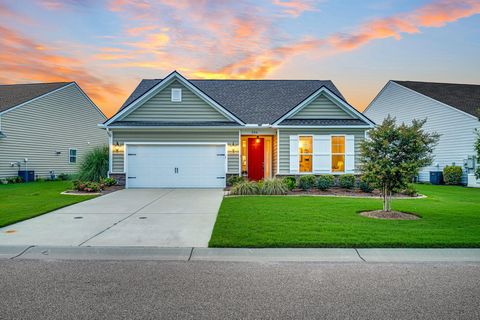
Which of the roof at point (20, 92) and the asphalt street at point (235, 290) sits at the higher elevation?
the roof at point (20, 92)

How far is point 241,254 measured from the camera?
5832 millimetres

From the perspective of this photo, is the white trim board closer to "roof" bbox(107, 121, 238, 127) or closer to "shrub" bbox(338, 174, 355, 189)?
"roof" bbox(107, 121, 238, 127)

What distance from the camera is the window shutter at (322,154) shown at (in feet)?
56.7

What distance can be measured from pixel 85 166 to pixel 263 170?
9.71m

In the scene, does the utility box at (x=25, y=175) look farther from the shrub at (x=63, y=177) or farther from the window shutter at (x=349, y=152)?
the window shutter at (x=349, y=152)

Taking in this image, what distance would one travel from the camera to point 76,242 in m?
6.52

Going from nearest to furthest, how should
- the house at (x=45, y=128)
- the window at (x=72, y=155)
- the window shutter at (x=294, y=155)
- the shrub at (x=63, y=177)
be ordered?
the window shutter at (x=294, y=155), the house at (x=45, y=128), the shrub at (x=63, y=177), the window at (x=72, y=155)

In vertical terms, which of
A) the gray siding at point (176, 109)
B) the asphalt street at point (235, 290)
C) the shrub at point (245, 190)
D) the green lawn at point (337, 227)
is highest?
the gray siding at point (176, 109)

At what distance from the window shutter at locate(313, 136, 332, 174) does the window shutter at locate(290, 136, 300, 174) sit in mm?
916

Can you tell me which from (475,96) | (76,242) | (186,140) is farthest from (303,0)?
(475,96)

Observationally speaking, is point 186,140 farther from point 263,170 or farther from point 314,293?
point 314,293

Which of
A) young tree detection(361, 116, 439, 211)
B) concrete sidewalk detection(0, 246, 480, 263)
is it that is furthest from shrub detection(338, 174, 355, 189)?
concrete sidewalk detection(0, 246, 480, 263)

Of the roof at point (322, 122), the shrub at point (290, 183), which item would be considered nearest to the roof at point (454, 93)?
the roof at point (322, 122)

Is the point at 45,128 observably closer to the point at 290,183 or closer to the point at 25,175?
the point at 25,175
